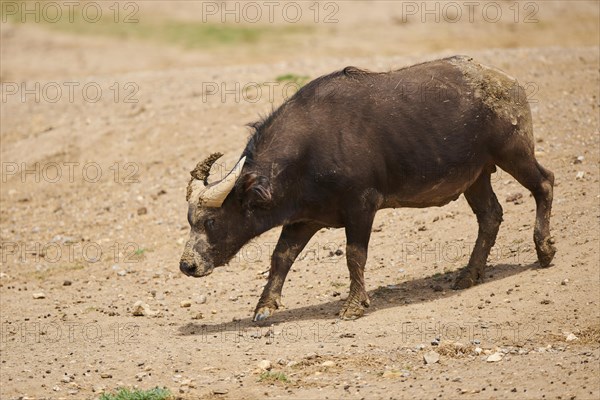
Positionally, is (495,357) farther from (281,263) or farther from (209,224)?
(209,224)

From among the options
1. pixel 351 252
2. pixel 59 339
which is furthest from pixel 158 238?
pixel 351 252

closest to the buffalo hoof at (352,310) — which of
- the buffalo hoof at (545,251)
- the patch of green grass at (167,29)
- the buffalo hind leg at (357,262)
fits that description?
the buffalo hind leg at (357,262)

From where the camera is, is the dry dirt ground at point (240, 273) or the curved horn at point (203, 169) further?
the curved horn at point (203, 169)

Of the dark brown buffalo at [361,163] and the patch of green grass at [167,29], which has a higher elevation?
the dark brown buffalo at [361,163]

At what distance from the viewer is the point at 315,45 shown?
29.4 meters

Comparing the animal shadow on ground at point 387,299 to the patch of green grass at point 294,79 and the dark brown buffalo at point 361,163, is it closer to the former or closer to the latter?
the dark brown buffalo at point 361,163

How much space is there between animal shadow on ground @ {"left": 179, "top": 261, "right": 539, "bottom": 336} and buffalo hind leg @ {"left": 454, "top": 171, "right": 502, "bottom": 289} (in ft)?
0.57

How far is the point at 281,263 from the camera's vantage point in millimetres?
12023

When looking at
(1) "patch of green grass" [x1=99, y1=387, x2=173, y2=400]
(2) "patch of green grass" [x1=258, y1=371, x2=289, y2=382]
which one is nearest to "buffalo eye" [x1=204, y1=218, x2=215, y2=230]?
(2) "patch of green grass" [x1=258, y1=371, x2=289, y2=382]

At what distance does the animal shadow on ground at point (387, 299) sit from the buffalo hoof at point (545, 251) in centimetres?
27

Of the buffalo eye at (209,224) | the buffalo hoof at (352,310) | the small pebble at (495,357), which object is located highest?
the buffalo eye at (209,224)

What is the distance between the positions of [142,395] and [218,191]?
2479 mm

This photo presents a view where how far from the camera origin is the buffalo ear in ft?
37.2

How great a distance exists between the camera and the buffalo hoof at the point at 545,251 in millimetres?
12148
